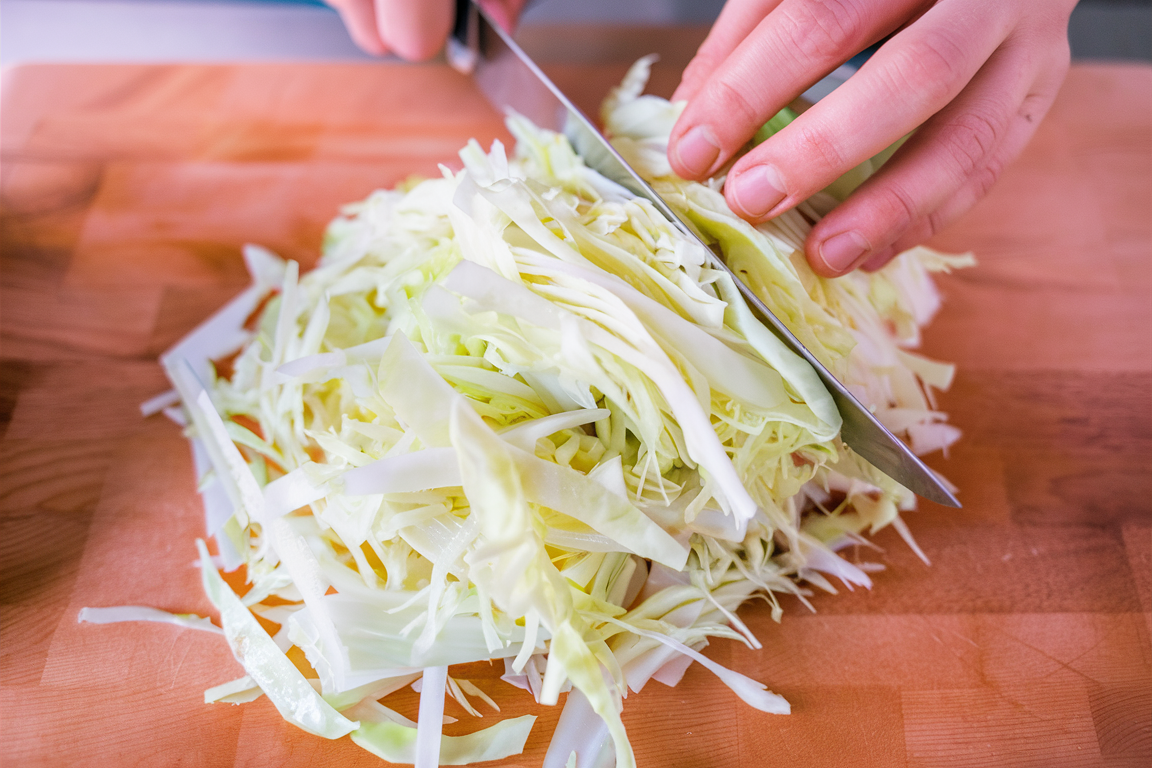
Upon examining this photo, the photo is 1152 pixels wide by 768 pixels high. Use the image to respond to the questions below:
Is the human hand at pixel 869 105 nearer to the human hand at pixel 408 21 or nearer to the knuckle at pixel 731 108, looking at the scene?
the knuckle at pixel 731 108

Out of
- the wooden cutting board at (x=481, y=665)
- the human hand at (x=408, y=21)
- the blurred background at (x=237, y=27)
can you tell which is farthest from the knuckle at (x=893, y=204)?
the blurred background at (x=237, y=27)

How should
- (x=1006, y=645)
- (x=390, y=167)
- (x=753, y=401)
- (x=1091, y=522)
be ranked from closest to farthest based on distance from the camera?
(x=753, y=401)
(x=1006, y=645)
(x=1091, y=522)
(x=390, y=167)

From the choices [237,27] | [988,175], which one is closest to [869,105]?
[988,175]

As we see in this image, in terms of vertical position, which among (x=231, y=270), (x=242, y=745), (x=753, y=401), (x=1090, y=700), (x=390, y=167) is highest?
(x=753, y=401)

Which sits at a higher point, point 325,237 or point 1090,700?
point 325,237

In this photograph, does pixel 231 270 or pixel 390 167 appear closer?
pixel 231 270

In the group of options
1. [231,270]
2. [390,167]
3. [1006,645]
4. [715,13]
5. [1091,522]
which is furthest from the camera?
[715,13]

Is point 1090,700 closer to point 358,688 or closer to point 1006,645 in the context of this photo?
point 1006,645

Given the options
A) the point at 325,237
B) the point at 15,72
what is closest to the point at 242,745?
the point at 325,237
